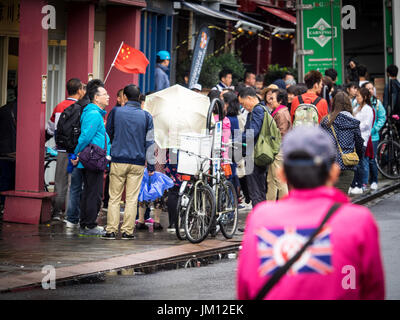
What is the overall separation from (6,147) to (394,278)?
720 centimetres

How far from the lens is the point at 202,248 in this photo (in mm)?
10383

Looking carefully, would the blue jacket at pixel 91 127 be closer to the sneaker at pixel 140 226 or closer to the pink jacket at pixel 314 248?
the sneaker at pixel 140 226

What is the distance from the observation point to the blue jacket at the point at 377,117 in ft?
54.1

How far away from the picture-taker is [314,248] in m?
3.50

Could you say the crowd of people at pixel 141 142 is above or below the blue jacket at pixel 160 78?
below

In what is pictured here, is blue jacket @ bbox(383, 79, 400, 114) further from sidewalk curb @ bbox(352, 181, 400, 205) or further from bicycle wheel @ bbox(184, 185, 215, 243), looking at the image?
bicycle wheel @ bbox(184, 185, 215, 243)

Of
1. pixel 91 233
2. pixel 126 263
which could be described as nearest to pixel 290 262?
pixel 126 263

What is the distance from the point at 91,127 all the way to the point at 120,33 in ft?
17.4

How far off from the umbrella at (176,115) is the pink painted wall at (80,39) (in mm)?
2730

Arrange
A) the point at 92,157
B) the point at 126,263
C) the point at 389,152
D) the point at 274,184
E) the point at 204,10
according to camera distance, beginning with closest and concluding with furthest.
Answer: the point at 126,263, the point at 92,157, the point at 274,184, the point at 389,152, the point at 204,10

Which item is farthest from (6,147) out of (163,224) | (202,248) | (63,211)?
(202,248)

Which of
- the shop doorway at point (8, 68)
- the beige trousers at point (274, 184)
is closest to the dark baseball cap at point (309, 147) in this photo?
the beige trousers at point (274, 184)

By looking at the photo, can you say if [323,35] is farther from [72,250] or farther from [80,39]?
[72,250]

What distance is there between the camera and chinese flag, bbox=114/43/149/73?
14568 mm
